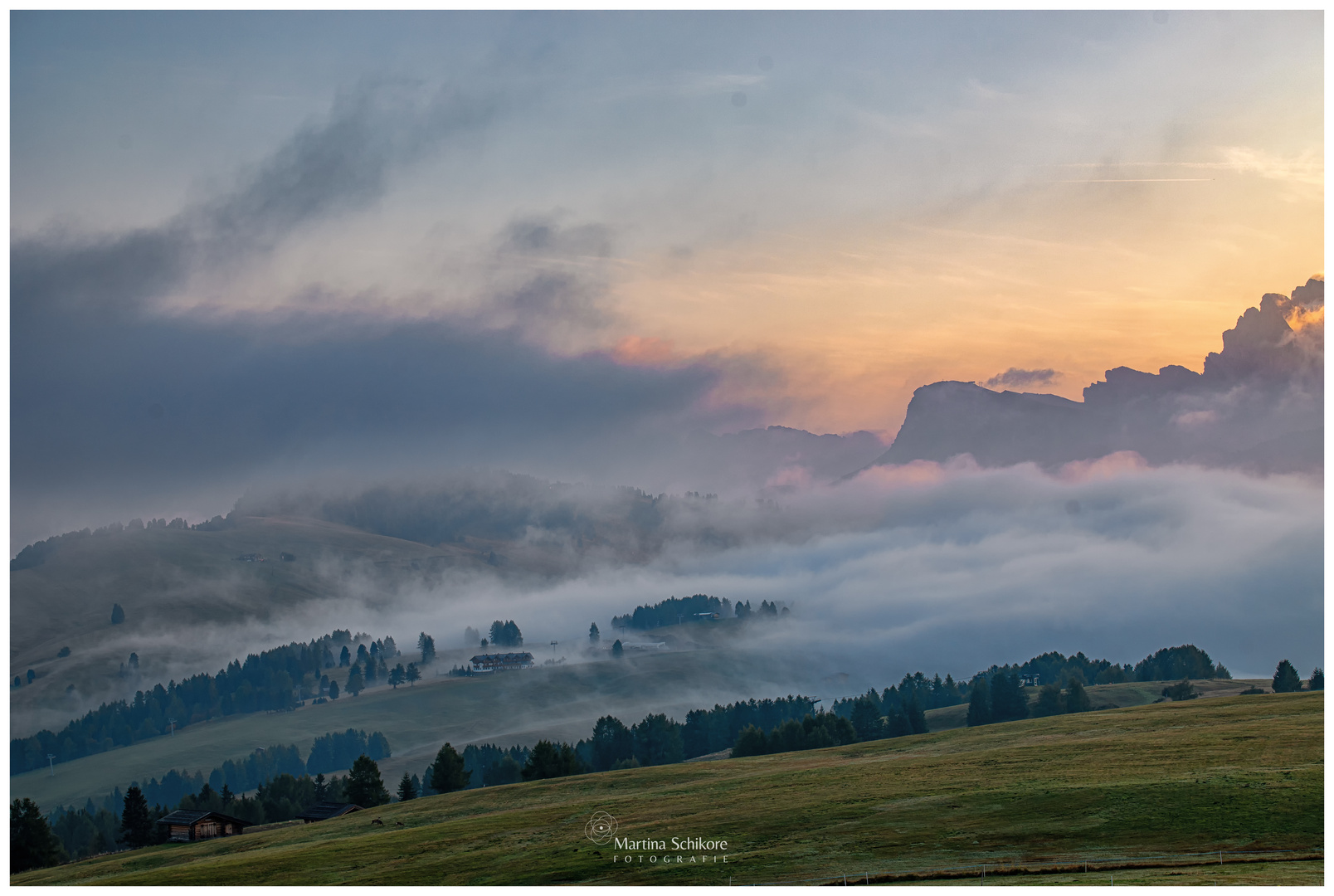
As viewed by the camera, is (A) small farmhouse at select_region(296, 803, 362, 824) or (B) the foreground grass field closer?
(B) the foreground grass field

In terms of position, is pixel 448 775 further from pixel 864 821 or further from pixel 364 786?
pixel 864 821

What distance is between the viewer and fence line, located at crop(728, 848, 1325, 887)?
63.1 meters

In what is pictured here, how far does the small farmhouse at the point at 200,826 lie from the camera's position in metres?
118

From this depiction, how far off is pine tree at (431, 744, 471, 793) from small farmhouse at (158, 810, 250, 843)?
1600 inches

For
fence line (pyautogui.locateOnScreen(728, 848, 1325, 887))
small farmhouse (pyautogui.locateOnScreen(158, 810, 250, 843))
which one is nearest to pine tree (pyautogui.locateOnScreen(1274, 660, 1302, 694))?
fence line (pyautogui.locateOnScreen(728, 848, 1325, 887))

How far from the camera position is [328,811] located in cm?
13300

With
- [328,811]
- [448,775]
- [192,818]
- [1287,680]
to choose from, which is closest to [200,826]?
[192,818]

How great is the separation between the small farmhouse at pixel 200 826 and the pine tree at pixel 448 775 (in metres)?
40.6

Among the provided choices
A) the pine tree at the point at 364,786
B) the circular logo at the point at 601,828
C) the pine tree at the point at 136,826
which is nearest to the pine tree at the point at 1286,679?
the circular logo at the point at 601,828

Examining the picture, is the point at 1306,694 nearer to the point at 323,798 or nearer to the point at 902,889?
the point at 902,889

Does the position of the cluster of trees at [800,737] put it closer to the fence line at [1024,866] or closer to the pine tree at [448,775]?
the pine tree at [448,775]

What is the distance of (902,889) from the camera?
5984 centimetres

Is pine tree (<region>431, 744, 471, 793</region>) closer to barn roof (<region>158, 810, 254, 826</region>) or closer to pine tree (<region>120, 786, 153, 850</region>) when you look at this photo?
barn roof (<region>158, 810, 254, 826</region>)

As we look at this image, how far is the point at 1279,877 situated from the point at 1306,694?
90.1m
